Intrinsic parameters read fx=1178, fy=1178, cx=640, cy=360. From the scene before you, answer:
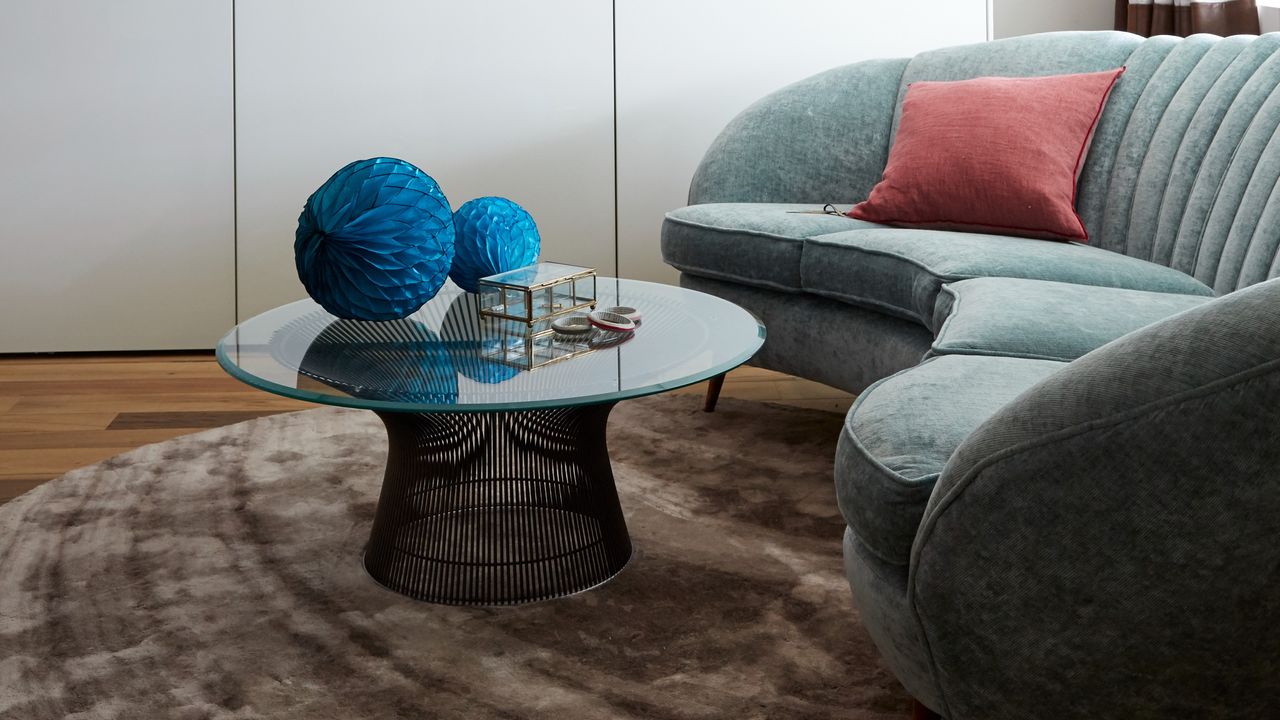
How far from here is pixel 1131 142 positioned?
8.84 ft

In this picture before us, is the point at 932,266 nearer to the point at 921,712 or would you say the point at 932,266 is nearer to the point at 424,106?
the point at 921,712

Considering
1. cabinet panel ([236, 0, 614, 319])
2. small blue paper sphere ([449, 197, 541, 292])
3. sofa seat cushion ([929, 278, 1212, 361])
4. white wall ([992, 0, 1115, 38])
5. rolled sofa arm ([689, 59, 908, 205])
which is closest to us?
sofa seat cushion ([929, 278, 1212, 361])

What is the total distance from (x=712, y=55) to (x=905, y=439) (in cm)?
268

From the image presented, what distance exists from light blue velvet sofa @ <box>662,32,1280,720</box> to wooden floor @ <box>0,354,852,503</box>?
2.62 ft

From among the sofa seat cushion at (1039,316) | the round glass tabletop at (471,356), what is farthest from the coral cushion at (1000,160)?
the round glass tabletop at (471,356)

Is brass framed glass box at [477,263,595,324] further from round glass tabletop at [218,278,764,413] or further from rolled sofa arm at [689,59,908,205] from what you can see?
rolled sofa arm at [689,59,908,205]

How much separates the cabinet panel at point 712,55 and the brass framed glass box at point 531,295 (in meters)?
1.80

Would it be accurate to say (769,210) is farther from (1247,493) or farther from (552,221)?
(1247,493)

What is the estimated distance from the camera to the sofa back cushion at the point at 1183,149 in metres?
2.29

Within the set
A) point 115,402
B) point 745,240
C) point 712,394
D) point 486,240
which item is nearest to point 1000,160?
point 745,240

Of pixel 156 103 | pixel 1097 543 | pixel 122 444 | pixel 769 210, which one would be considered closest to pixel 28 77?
pixel 156 103

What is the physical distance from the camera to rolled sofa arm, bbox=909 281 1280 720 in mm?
904

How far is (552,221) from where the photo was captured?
383 centimetres

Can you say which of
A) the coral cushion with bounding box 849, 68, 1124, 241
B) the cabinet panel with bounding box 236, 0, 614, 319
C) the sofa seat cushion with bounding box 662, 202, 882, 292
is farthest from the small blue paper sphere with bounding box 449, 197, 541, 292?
the cabinet panel with bounding box 236, 0, 614, 319
